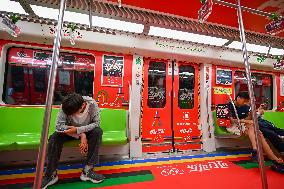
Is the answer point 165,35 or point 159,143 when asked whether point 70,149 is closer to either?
point 159,143

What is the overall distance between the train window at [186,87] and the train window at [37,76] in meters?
2.35

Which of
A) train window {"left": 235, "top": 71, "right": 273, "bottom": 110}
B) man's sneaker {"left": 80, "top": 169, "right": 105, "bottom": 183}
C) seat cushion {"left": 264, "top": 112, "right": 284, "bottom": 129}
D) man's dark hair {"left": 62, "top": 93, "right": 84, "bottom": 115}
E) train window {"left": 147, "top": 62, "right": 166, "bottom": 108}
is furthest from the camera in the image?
train window {"left": 235, "top": 71, "right": 273, "bottom": 110}

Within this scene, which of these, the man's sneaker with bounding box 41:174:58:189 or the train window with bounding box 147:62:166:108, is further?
the train window with bounding box 147:62:166:108

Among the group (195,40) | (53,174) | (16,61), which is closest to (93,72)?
(16,61)

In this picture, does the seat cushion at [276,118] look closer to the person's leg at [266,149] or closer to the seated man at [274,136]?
the seated man at [274,136]

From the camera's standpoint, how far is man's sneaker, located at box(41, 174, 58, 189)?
103 inches

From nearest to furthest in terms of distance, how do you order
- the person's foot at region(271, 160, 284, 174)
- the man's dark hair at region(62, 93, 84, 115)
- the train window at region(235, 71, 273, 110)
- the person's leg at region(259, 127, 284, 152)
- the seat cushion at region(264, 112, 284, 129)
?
the man's dark hair at region(62, 93, 84, 115) < the person's foot at region(271, 160, 284, 174) < the person's leg at region(259, 127, 284, 152) < the seat cushion at region(264, 112, 284, 129) < the train window at region(235, 71, 273, 110)

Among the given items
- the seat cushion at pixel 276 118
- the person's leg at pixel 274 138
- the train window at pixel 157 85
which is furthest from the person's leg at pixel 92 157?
the seat cushion at pixel 276 118

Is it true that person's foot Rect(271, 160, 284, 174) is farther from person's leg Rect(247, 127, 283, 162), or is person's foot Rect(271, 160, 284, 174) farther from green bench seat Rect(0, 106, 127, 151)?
green bench seat Rect(0, 106, 127, 151)

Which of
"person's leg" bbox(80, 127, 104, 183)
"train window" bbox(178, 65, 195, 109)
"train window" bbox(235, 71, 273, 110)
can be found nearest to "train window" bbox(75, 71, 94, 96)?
"person's leg" bbox(80, 127, 104, 183)

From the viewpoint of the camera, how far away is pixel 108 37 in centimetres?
394

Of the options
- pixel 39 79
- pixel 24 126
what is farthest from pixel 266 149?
pixel 39 79

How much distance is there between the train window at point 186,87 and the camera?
491 centimetres

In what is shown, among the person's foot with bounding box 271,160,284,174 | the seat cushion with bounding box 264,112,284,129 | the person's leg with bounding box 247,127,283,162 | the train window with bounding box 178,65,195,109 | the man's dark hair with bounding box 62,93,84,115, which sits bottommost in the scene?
the person's foot with bounding box 271,160,284,174
